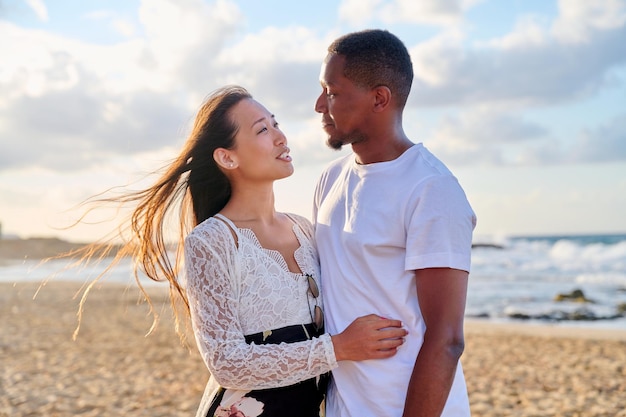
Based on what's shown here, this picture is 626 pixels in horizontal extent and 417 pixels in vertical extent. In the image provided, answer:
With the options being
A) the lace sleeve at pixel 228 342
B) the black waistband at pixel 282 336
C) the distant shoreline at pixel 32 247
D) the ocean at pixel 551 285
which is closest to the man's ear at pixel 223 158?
the lace sleeve at pixel 228 342

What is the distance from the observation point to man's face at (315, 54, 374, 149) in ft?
8.38

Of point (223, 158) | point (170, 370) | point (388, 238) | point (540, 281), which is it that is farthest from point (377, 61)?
point (540, 281)

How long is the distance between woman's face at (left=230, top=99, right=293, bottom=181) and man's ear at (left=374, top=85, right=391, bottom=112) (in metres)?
0.59

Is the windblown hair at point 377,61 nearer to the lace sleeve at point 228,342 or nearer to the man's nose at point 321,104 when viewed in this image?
the man's nose at point 321,104

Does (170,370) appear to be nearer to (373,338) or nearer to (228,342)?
(228,342)

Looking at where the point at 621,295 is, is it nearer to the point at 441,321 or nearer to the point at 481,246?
the point at 441,321

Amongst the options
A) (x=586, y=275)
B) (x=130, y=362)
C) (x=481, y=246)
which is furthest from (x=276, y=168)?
(x=481, y=246)

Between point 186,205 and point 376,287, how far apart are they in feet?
4.03

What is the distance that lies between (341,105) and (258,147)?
0.53 meters

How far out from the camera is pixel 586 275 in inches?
1001

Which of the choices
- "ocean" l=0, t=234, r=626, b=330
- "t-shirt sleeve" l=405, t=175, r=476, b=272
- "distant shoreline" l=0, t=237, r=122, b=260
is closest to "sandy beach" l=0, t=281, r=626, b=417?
"ocean" l=0, t=234, r=626, b=330

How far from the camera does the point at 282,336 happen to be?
2680 millimetres

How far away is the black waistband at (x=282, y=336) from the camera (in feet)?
8.78

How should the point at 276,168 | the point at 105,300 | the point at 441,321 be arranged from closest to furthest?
1. the point at 441,321
2. the point at 276,168
3. the point at 105,300
